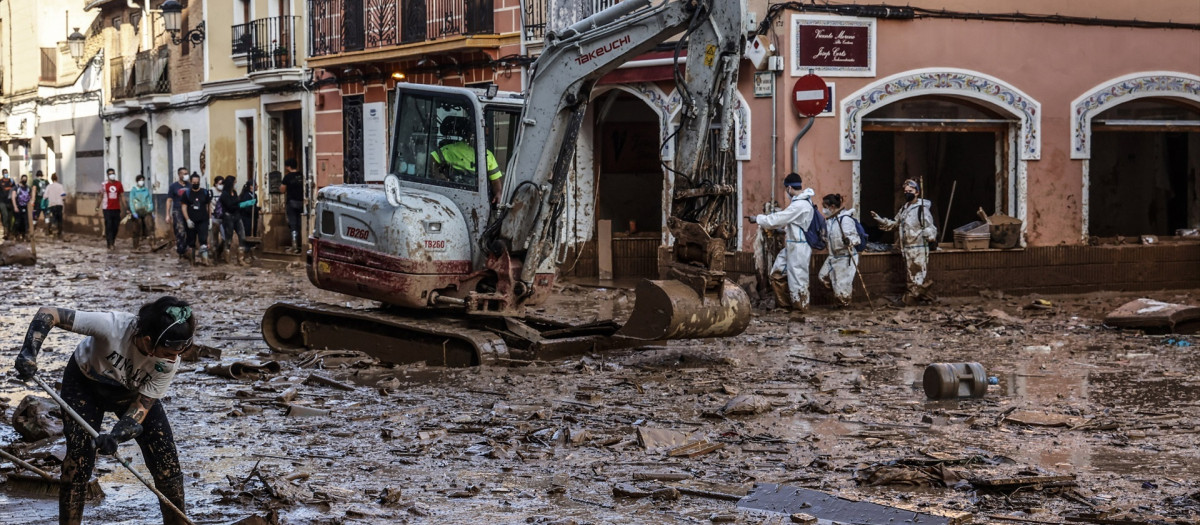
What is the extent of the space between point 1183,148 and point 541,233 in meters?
12.5

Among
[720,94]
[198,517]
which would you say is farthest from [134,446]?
[720,94]

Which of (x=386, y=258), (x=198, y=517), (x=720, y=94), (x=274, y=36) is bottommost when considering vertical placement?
(x=198, y=517)

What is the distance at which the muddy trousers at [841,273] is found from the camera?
16266mm

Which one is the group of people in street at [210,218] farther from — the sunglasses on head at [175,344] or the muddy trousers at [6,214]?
the sunglasses on head at [175,344]

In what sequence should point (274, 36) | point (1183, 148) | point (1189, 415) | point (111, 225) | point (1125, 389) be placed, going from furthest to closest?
1. point (111, 225)
2. point (274, 36)
3. point (1183, 148)
4. point (1125, 389)
5. point (1189, 415)

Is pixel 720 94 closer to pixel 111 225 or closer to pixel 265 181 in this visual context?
pixel 265 181

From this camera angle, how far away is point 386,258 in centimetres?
1195

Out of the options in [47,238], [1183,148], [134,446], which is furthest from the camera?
[47,238]

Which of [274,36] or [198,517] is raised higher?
[274,36]

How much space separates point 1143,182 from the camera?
20938 mm

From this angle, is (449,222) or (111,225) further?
(111,225)

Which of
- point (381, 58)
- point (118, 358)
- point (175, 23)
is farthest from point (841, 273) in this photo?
point (175, 23)

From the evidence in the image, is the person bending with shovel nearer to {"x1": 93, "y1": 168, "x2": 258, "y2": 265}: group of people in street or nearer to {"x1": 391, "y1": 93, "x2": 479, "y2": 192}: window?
{"x1": 391, "y1": 93, "x2": 479, "y2": 192}: window

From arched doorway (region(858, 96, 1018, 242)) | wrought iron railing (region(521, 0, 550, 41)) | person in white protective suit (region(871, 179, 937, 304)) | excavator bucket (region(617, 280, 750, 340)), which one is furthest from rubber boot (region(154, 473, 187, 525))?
wrought iron railing (region(521, 0, 550, 41))
